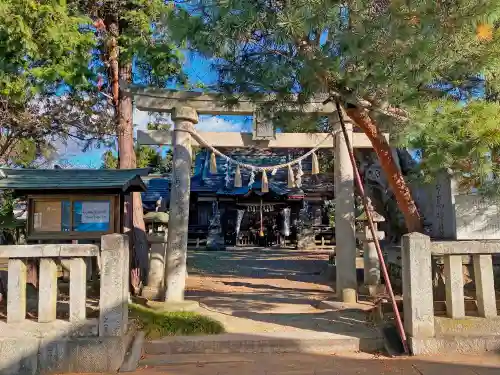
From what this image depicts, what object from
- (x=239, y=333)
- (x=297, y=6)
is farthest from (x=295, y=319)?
(x=297, y=6)

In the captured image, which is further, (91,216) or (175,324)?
(91,216)

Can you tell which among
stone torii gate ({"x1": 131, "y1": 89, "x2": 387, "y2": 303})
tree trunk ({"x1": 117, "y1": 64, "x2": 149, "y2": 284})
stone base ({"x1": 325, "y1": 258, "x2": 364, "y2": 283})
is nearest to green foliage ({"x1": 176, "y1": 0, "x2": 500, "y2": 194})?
stone torii gate ({"x1": 131, "y1": 89, "x2": 387, "y2": 303})

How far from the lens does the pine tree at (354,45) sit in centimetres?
419

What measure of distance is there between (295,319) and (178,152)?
11.8 ft

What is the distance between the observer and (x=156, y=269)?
8.89m

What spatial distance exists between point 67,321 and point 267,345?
7.73 ft

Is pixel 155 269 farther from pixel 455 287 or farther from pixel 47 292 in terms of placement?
pixel 455 287

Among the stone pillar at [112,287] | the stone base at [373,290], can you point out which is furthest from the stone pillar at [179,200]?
the stone base at [373,290]

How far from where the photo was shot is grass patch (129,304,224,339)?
19.2 feet

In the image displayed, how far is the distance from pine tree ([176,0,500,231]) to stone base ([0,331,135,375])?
3.38 meters

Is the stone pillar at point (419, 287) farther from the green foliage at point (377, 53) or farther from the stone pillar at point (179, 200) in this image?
the stone pillar at point (179, 200)

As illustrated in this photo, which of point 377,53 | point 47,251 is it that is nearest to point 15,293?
point 47,251

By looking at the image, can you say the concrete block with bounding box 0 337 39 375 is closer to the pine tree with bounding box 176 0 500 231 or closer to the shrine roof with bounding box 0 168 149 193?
the shrine roof with bounding box 0 168 149 193

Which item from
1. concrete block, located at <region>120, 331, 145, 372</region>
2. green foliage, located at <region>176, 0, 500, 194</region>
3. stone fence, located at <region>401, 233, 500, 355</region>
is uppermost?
green foliage, located at <region>176, 0, 500, 194</region>
